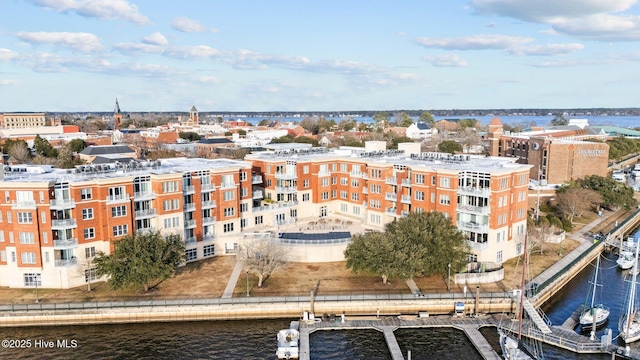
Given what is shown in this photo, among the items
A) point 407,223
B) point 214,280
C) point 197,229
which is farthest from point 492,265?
point 197,229

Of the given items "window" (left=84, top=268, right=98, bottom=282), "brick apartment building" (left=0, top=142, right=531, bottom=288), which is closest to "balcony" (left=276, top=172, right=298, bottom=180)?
"brick apartment building" (left=0, top=142, right=531, bottom=288)

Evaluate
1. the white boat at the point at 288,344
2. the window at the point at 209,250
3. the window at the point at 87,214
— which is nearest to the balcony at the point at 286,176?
the window at the point at 209,250

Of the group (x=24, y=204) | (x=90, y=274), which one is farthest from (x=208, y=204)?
(x=24, y=204)

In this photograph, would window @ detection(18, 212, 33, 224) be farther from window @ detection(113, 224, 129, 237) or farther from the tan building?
the tan building

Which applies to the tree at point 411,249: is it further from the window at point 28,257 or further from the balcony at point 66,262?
the window at point 28,257

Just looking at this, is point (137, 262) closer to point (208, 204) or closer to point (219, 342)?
point (219, 342)
